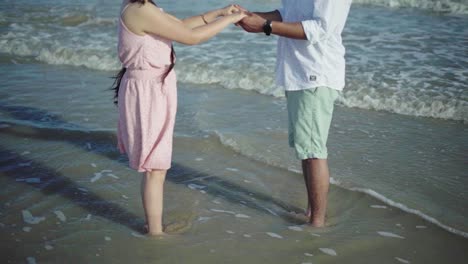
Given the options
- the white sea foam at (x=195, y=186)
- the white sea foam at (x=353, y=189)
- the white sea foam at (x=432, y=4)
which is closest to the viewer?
the white sea foam at (x=353, y=189)

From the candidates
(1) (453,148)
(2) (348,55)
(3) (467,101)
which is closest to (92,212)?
(1) (453,148)

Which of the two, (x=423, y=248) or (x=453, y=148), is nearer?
(x=423, y=248)

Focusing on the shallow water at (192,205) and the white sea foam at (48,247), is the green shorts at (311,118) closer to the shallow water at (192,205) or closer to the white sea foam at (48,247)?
the shallow water at (192,205)

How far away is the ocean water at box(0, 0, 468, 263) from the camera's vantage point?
3.61m

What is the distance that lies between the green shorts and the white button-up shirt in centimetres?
6

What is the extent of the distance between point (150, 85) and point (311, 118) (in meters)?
1.10

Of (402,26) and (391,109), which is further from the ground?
(402,26)

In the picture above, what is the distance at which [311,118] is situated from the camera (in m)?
3.46

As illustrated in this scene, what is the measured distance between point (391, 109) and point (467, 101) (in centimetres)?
102

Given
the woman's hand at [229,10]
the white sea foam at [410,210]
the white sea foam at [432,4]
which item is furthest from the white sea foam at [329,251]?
the white sea foam at [432,4]

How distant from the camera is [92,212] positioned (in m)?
4.00

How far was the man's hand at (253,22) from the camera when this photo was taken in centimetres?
354

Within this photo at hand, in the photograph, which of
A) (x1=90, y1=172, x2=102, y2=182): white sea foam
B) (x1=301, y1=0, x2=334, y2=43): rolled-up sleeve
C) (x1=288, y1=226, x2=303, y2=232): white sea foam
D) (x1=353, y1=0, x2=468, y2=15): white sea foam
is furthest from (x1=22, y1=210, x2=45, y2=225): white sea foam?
(x1=353, y1=0, x2=468, y2=15): white sea foam

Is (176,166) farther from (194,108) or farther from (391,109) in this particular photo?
(391,109)
